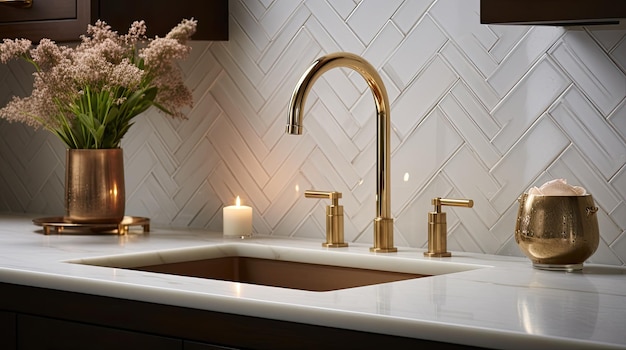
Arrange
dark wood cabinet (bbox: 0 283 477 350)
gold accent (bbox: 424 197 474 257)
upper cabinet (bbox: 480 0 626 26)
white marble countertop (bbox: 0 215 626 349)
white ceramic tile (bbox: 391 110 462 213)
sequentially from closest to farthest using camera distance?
1. white marble countertop (bbox: 0 215 626 349)
2. dark wood cabinet (bbox: 0 283 477 350)
3. upper cabinet (bbox: 480 0 626 26)
4. gold accent (bbox: 424 197 474 257)
5. white ceramic tile (bbox: 391 110 462 213)

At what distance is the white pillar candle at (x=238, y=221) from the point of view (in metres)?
2.41

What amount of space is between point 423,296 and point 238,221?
958 mm

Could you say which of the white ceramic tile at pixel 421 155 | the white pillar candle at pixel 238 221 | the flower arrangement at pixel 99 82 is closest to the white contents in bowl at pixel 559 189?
the white ceramic tile at pixel 421 155

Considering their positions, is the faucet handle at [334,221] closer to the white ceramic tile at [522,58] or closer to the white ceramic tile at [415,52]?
the white ceramic tile at [415,52]

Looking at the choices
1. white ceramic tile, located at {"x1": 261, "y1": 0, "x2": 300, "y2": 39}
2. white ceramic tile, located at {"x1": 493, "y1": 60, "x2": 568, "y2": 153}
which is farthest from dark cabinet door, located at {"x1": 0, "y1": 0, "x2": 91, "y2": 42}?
white ceramic tile, located at {"x1": 493, "y1": 60, "x2": 568, "y2": 153}

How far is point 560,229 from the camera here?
178cm

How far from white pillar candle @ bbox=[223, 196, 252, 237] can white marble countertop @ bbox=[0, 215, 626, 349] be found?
264 millimetres

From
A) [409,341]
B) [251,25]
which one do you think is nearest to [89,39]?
[251,25]

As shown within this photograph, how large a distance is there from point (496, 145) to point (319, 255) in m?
0.44

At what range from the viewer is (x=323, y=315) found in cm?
140

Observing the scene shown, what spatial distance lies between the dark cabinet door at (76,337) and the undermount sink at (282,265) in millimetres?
195

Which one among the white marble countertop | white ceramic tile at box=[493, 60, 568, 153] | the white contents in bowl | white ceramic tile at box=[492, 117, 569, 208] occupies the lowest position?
the white marble countertop

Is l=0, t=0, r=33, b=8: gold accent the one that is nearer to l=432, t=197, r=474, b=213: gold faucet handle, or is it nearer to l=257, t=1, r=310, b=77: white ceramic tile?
l=257, t=1, r=310, b=77: white ceramic tile

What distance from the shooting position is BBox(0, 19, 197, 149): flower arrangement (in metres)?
2.27
